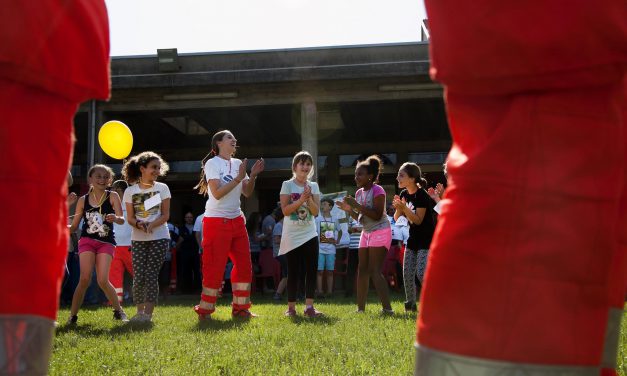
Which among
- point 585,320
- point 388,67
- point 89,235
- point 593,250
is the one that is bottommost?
point 89,235

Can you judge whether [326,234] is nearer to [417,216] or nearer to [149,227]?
[417,216]

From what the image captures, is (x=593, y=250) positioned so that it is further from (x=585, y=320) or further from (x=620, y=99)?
(x=620, y=99)

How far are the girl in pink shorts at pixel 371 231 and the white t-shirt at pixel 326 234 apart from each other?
407 cm

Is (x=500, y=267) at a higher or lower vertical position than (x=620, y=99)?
lower

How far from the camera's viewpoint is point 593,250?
1.27m

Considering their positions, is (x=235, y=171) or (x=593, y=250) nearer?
(x=593, y=250)

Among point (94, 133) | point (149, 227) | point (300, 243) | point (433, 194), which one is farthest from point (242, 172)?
point (94, 133)

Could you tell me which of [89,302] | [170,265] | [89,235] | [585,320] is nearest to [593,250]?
[585,320]

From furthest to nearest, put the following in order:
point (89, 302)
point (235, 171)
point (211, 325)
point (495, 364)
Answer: point (89, 302) → point (235, 171) → point (211, 325) → point (495, 364)

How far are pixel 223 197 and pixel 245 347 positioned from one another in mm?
2657

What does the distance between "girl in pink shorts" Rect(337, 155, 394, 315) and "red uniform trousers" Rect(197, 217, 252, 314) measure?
1.24 meters

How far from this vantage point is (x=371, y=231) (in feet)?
25.1

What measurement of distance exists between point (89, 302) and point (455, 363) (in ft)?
35.7

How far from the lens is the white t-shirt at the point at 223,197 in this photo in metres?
7.01
